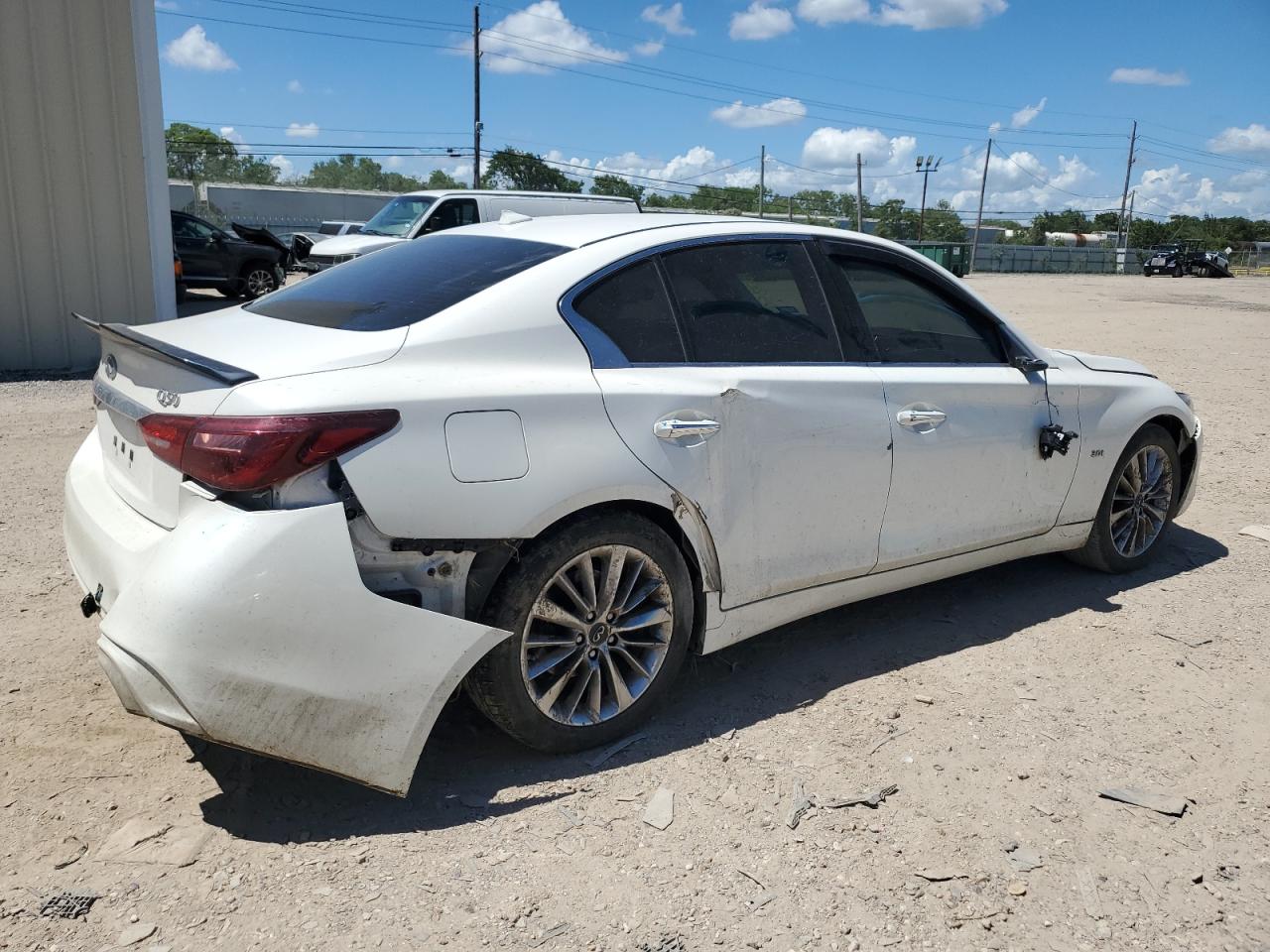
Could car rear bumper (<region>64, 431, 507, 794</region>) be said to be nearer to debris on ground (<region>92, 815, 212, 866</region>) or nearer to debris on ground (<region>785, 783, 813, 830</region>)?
debris on ground (<region>92, 815, 212, 866</region>)

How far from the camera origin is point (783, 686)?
12.4 ft

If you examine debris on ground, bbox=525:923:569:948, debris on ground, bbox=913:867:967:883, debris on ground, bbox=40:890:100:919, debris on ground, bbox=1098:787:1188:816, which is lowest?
debris on ground, bbox=913:867:967:883

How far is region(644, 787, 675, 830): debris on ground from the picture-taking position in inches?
115

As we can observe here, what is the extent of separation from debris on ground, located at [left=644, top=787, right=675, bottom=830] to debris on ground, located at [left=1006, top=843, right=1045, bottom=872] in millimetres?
941

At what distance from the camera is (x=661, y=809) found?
2.98 meters

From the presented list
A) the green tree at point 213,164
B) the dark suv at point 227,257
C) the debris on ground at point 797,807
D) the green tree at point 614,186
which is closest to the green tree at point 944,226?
the green tree at point 614,186

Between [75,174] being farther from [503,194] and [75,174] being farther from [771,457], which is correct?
[771,457]

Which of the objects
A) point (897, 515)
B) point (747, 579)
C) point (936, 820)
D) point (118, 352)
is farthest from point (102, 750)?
point (897, 515)

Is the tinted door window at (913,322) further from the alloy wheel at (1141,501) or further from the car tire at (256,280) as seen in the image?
the car tire at (256,280)

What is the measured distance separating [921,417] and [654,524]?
1.24m

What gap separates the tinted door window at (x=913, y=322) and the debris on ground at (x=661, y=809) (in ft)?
6.02

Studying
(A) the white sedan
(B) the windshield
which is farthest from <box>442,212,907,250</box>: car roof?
(B) the windshield

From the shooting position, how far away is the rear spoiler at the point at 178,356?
268 cm

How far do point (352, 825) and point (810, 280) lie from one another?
243 cm
